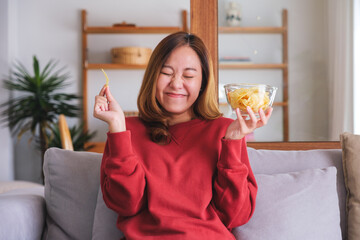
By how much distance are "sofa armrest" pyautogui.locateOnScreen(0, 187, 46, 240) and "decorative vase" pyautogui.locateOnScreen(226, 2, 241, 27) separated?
1.15 metres

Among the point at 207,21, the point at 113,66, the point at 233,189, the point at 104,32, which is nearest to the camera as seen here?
the point at 233,189

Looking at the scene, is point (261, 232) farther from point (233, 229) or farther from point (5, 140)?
point (5, 140)

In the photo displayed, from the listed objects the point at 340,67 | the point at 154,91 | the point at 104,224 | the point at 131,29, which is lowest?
the point at 104,224

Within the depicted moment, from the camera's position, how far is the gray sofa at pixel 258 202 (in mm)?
1187

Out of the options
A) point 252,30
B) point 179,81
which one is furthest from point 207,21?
point 179,81

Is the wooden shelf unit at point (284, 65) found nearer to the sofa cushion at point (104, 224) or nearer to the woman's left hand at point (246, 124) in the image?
the woman's left hand at point (246, 124)

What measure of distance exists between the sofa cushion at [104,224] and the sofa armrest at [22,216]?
226 mm

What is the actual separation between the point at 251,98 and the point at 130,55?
2.96 meters

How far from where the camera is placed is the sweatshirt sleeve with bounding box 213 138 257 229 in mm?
1118

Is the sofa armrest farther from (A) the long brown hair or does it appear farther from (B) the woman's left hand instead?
(B) the woman's left hand

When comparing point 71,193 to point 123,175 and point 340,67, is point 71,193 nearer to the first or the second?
point 123,175

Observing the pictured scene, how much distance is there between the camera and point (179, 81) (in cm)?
124

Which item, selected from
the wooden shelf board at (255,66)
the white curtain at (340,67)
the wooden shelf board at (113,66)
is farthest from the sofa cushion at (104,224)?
the wooden shelf board at (113,66)

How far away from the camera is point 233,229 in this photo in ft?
4.04
